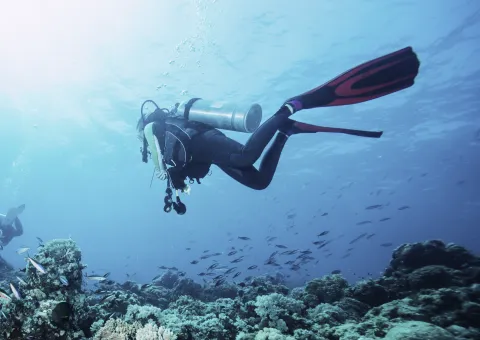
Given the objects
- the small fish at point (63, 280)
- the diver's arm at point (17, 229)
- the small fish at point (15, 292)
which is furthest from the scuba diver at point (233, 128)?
the diver's arm at point (17, 229)

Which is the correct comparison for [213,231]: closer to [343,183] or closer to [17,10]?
[343,183]

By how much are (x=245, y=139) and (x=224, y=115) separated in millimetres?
25799

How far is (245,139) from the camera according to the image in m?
32.0

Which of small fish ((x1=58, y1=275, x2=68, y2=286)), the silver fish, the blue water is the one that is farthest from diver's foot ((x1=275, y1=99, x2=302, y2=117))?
the silver fish

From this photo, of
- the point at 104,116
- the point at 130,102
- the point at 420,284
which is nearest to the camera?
the point at 420,284

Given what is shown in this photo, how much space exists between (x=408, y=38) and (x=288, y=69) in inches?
332

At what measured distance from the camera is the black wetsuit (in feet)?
18.6

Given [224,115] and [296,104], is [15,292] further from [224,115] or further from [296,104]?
[296,104]

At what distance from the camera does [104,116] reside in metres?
30.9

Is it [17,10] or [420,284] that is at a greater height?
[17,10]

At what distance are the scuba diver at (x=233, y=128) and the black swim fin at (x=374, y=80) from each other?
0.05 ft

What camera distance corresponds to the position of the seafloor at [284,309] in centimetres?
406

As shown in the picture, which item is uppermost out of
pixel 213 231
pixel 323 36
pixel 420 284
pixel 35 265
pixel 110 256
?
pixel 110 256

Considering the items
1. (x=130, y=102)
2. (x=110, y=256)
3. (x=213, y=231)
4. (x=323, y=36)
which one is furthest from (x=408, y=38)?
(x=110, y=256)
